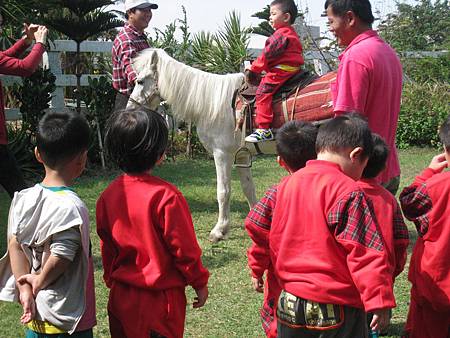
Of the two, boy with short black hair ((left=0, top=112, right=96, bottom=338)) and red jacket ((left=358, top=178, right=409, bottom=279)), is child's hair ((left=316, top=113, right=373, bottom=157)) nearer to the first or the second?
red jacket ((left=358, top=178, right=409, bottom=279))

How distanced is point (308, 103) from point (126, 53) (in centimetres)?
228

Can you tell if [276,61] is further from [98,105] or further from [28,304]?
[98,105]

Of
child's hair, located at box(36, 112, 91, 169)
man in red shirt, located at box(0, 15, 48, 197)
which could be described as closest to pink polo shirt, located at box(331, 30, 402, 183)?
child's hair, located at box(36, 112, 91, 169)

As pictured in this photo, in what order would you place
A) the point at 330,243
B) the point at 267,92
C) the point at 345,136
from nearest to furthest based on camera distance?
the point at 330,243 < the point at 345,136 < the point at 267,92

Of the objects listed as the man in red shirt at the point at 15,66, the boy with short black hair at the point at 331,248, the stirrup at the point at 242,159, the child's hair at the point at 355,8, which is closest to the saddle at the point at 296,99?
the stirrup at the point at 242,159

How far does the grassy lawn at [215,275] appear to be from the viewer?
398 cm

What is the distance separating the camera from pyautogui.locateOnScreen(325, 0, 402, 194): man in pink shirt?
10.8 feet

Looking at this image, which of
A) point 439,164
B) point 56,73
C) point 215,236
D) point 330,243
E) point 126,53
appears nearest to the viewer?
point 330,243

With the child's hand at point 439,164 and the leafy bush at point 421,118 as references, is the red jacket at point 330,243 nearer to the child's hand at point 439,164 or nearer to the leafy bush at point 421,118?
the child's hand at point 439,164

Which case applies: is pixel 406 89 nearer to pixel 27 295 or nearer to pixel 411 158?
pixel 411 158

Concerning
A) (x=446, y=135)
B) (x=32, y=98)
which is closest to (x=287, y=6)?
(x=446, y=135)

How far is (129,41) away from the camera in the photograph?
6.55m

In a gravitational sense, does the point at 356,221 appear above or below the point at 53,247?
above

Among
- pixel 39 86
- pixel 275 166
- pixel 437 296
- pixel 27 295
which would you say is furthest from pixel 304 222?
pixel 275 166
